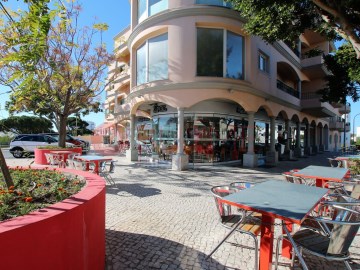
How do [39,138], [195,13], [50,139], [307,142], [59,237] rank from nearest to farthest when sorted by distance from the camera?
[59,237] < [195,13] < [39,138] < [50,139] < [307,142]

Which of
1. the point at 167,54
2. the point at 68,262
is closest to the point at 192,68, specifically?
the point at 167,54

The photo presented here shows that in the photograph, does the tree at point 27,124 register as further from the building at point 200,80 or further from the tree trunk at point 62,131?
the building at point 200,80

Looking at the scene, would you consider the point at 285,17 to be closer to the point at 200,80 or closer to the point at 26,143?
the point at 200,80

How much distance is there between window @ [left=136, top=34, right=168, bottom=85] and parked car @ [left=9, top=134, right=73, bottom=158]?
9.52 meters

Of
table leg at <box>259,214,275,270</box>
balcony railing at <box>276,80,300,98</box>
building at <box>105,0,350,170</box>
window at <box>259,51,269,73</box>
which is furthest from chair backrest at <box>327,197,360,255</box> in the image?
→ balcony railing at <box>276,80,300,98</box>

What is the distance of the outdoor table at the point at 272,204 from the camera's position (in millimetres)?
2717

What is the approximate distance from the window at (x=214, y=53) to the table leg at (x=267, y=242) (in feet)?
34.8

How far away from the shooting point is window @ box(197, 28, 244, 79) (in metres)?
12.9

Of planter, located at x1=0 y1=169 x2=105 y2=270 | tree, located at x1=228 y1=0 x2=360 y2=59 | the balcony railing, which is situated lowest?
planter, located at x1=0 y1=169 x2=105 y2=270

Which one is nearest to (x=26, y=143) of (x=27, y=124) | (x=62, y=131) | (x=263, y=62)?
(x=62, y=131)

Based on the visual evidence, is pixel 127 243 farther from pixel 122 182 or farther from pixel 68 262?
pixel 122 182

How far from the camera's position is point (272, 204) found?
9.78ft

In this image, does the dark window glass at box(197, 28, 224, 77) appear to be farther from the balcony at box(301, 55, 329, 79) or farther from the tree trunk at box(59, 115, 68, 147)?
the balcony at box(301, 55, 329, 79)

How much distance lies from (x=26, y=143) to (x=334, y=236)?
71.2 feet
